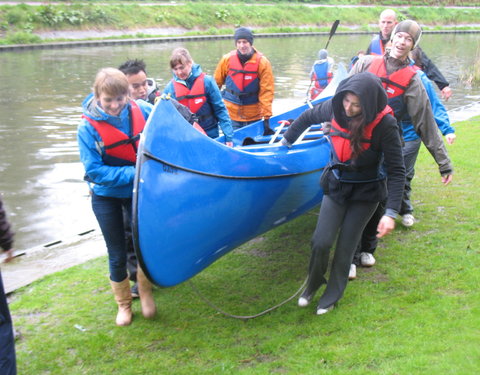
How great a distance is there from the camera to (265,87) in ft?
17.9

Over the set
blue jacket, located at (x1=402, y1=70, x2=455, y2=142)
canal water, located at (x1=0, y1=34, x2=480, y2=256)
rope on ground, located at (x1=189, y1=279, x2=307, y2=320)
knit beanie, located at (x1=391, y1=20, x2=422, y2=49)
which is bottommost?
canal water, located at (x1=0, y1=34, x2=480, y2=256)

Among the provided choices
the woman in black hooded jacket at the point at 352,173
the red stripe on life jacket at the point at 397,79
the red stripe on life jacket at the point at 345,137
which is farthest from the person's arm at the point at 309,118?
the red stripe on life jacket at the point at 397,79

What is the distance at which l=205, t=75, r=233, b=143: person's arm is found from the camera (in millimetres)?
4340

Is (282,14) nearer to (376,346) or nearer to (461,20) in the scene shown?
(461,20)

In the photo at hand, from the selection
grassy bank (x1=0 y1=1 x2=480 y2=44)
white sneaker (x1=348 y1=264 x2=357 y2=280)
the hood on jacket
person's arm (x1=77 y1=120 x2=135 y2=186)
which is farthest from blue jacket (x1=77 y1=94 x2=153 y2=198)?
grassy bank (x1=0 y1=1 x2=480 y2=44)

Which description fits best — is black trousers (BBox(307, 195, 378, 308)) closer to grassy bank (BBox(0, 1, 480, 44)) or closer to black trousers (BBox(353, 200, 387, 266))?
black trousers (BBox(353, 200, 387, 266))

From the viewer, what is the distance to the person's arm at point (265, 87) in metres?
5.40

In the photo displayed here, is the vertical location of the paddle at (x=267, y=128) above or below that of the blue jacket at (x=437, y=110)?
below

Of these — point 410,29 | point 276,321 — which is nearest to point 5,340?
point 276,321

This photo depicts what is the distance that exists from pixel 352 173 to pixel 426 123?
0.91 meters

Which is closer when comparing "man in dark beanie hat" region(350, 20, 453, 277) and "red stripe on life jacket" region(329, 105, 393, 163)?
"red stripe on life jacket" region(329, 105, 393, 163)

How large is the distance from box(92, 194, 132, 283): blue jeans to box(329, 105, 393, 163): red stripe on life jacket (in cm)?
129

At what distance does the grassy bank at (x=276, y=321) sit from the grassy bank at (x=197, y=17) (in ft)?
62.7

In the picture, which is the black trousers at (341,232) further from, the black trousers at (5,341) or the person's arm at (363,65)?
the black trousers at (5,341)
